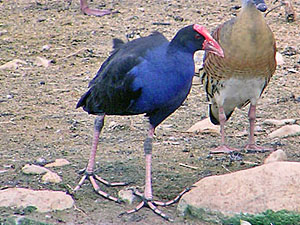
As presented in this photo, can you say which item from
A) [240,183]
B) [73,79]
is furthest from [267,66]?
[73,79]

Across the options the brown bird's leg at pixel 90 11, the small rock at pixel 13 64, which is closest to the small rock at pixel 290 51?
the brown bird's leg at pixel 90 11

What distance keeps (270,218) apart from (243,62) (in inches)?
71.6

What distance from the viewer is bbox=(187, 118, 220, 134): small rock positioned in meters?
6.96

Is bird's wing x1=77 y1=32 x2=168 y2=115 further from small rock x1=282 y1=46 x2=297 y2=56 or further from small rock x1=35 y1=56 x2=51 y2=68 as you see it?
small rock x1=282 y1=46 x2=297 y2=56

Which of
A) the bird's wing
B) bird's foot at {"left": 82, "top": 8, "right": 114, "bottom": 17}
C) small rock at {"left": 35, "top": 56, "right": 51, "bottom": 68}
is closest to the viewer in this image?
the bird's wing

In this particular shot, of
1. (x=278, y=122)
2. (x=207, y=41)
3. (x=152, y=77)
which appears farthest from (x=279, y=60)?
(x=152, y=77)

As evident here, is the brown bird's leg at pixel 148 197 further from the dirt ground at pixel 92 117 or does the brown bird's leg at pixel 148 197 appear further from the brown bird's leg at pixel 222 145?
the brown bird's leg at pixel 222 145

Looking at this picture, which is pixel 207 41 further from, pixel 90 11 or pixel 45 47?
pixel 90 11

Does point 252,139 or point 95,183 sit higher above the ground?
point 95,183

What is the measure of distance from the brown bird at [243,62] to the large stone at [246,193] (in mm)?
1122

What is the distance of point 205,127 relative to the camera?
7.04 metres

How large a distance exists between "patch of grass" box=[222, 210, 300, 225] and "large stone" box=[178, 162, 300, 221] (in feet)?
0.10

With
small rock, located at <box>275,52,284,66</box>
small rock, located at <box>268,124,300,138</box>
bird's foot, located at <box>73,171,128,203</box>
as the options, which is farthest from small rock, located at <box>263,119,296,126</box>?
bird's foot, located at <box>73,171,128,203</box>

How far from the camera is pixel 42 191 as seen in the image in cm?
516
